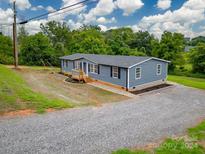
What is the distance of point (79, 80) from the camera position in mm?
18469

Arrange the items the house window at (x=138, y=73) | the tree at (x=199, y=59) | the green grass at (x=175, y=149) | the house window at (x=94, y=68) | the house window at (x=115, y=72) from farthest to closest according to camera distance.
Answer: the tree at (x=199, y=59)
the house window at (x=94, y=68)
the house window at (x=115, y=72)
the house window at (x=138, y=73)
the green grass at (x=175, y=149)

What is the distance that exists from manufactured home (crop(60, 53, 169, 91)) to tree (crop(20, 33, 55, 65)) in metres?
14.2

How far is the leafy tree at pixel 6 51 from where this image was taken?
30.8 metres

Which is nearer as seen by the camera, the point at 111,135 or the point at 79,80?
the point at 111,135

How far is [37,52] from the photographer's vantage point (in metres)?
32.2

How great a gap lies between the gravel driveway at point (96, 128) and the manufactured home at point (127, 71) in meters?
4.25

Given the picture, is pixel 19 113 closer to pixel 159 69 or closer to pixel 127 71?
pixel 127 71

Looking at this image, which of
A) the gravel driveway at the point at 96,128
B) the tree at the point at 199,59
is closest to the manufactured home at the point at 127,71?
the gravel driveway at the point at 96,128

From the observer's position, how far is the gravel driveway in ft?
18.8

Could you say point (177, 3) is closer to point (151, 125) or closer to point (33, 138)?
point (151, 125)

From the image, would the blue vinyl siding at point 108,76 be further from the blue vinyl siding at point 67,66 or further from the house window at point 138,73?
the blue vinyl siding at point 67,66

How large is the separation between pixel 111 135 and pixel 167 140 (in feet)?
6.39

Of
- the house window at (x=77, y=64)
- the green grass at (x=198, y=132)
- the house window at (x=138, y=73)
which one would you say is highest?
the house window at (x=77, y=64)

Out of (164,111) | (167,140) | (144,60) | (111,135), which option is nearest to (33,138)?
(111,135)
